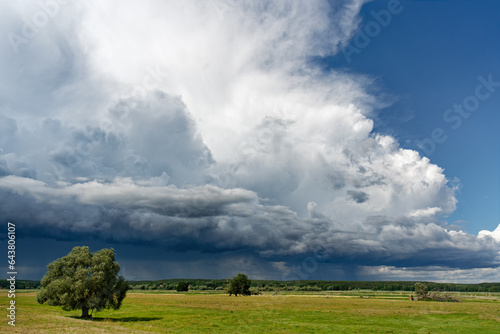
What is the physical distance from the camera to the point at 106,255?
201 feet

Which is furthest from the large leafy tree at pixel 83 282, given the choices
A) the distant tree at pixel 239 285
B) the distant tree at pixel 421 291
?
the distant tree at pixel 421 291

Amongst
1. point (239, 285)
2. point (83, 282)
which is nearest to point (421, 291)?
point (239, 285)

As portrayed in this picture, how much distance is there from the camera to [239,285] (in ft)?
616

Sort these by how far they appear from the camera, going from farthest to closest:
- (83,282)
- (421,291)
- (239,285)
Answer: (239,285)
(421,291)
(83,282)

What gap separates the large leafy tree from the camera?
56.5 metres

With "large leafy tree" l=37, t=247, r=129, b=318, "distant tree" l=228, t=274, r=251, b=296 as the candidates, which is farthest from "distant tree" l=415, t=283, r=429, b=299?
"large leafy tree" l=37, t=247, r=129, b=318

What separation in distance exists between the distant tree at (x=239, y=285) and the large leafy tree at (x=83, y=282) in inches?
5249

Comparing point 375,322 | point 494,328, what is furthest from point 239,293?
point 494,328

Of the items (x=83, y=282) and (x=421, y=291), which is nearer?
(x=83, y=282)

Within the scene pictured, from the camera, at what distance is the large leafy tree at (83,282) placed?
56.5 metres

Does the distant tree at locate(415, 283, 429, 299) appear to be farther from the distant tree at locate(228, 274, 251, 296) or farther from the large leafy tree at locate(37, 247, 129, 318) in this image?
the large leafy tree at locate(37, 247, 129, 318)

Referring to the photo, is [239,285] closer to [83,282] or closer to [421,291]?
[421,291]

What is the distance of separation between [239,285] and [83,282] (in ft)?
463

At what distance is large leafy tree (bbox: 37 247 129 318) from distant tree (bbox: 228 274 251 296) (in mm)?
133323
